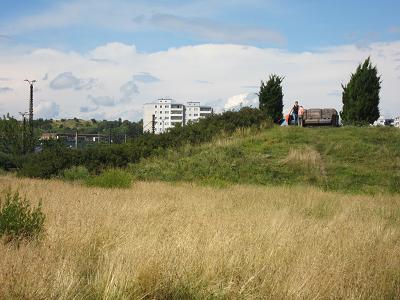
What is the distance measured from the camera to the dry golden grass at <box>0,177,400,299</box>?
409 cm

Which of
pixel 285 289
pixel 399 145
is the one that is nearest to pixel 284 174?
pixel 399 145

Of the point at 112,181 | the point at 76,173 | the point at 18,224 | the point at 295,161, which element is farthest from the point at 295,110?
the point at 18,224

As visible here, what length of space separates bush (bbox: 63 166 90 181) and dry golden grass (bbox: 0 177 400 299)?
1447 cm

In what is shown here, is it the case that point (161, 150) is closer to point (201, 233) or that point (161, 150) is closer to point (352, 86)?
point (352, 86)

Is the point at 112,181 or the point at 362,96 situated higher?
the point at 362,96

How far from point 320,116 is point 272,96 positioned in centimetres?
919

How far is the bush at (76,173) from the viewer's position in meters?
22.3

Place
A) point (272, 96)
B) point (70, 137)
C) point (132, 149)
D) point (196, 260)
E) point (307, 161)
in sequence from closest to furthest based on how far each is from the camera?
point (196, 260) < point (307, 161) < point (132, 149) < point (272, 96) < point (70, 137)

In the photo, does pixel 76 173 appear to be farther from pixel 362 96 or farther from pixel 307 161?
pixel 362 96

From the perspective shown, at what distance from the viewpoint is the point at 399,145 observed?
2378cm

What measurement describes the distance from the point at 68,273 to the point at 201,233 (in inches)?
98.6

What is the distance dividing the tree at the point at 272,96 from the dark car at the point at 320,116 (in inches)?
331

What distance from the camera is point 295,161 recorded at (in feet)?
71.4

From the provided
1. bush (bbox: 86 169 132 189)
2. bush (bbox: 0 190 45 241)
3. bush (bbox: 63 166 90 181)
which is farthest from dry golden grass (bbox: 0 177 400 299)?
bush (bbox: 63 166 90 181)
